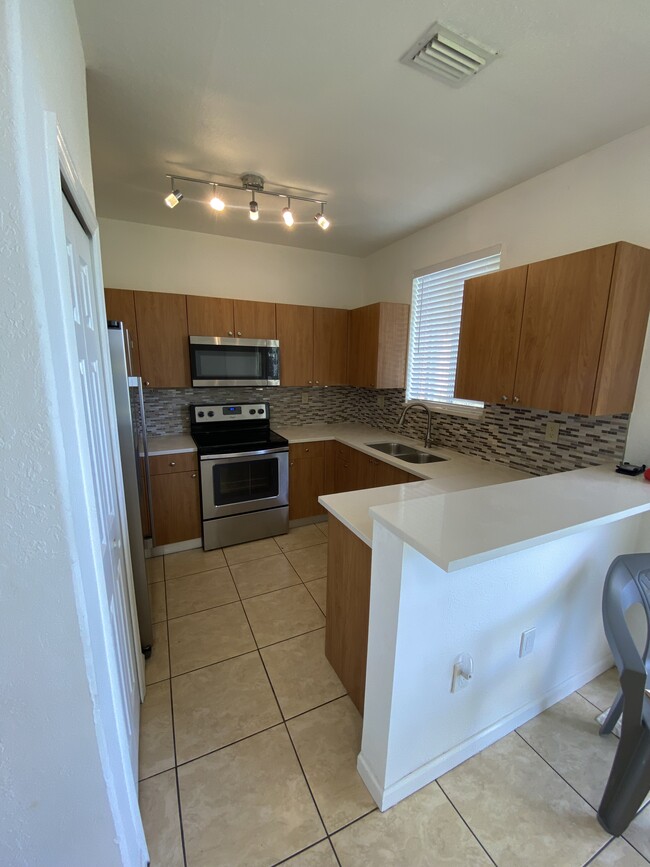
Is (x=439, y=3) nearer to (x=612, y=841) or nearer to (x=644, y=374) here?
(x=644, y=374)

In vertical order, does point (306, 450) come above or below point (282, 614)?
above

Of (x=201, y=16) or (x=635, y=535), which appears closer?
(x=201, y=16)

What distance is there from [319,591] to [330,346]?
227 cm

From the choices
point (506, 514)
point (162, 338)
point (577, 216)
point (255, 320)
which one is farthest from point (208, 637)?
point (577, 216)

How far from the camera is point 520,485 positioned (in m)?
1.52

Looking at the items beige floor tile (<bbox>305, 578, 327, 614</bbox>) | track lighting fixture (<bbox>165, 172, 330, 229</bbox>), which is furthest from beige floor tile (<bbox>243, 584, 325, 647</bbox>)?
track lighting fixture (<bbox>165, 172, 330, 229</bbox>)

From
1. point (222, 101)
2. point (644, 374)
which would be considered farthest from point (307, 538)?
point (222, 101)

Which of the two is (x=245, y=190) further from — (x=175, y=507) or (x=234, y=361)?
(x=175, y=507)

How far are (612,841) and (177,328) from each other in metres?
3.59

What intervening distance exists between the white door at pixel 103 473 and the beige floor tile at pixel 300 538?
1603 millimetres

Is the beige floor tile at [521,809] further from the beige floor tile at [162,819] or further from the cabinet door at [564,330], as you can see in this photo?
the cabinet door at [564,330]

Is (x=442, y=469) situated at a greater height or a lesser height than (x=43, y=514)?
lesser

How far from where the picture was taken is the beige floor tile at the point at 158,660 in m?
1.76

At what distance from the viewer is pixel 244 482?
299cm
